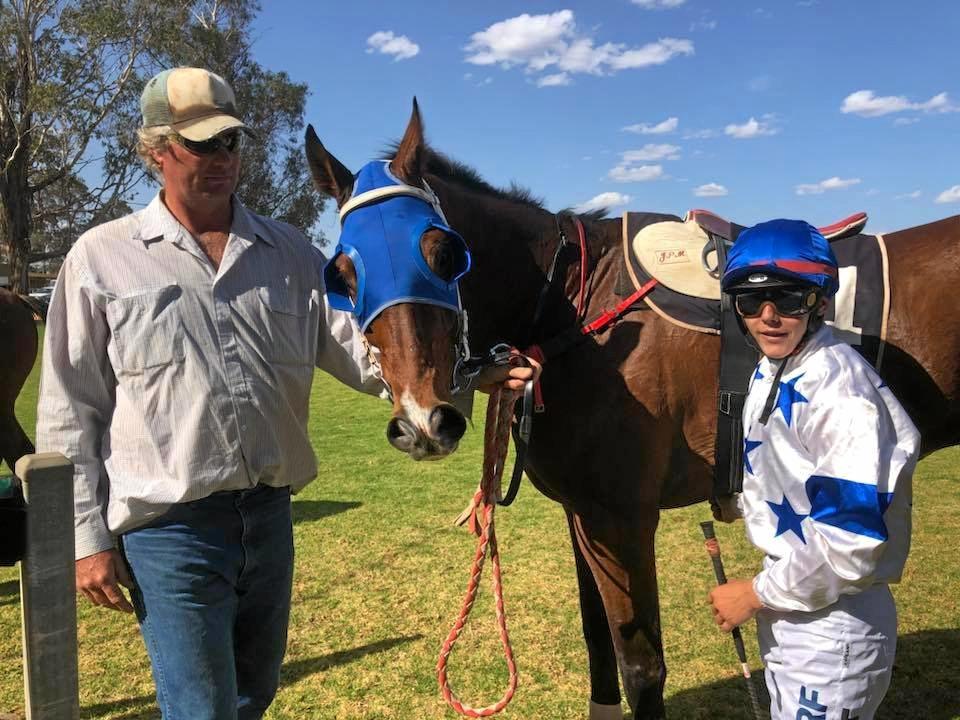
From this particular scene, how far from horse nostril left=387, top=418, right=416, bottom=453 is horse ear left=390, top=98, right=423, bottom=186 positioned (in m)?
0.73

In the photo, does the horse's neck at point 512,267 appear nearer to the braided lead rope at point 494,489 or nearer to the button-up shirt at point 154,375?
the braided lead rope at point 494,489

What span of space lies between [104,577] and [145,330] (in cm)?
58

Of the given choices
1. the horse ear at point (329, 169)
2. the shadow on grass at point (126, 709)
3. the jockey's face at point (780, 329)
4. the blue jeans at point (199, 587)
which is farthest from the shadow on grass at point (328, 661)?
the jockey's face at point (780, 329)

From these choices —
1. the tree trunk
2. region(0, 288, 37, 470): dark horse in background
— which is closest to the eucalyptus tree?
the tree trunk

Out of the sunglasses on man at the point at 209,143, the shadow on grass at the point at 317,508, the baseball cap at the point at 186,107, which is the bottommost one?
the shadow on grass at the point at 317,508

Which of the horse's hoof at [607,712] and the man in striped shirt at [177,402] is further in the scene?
the horse's hoof at [607,712]

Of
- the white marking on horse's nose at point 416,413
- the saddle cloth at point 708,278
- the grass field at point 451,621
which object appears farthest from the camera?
the grass field at point 451,621

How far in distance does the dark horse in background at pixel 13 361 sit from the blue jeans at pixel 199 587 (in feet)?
13.9

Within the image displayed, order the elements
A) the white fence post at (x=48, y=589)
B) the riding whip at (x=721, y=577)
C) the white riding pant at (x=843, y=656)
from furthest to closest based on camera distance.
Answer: the riding whip at (x=721, y=577), the white riding pant at (x=843, y=656), the white fence post at (x=48, y=589)

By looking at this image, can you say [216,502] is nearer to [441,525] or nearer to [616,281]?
[616,281]

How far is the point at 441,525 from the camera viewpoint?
17.1 ft

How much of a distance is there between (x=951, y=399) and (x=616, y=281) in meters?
1.19

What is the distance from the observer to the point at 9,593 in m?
4.14

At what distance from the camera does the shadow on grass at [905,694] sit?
2.82 metres
